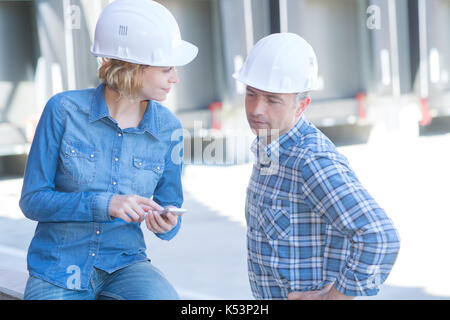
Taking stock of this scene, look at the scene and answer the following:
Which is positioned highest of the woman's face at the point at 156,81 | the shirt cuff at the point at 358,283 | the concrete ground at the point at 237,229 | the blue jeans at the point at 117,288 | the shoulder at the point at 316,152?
the woman's face at the point at 156,81

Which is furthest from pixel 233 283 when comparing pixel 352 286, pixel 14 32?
pixel 14 32

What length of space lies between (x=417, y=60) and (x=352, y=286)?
13.0 meters

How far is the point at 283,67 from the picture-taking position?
7.11ft

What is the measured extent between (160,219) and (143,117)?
0.41 m

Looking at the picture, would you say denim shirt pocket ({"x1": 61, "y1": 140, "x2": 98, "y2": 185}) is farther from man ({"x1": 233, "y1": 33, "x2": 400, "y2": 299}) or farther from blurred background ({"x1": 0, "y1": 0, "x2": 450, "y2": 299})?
blurred background ({"x1": 0, "y1": 0, "x2": 450, "y2": 299})

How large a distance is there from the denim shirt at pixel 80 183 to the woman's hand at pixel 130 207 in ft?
0.14

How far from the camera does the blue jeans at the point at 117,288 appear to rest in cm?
225

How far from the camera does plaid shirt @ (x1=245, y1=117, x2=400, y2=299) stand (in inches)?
73.0

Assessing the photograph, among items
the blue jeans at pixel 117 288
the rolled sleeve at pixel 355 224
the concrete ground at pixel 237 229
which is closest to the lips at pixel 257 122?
the rolled sleeve at pixel 355 224

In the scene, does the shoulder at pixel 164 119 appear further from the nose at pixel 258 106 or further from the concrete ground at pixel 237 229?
the concrete ground at pixel 237 229

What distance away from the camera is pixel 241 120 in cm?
1143

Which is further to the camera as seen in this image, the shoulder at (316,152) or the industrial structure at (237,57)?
the industrial structure at (237,57)

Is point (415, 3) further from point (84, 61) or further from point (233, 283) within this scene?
point (233, 283)
